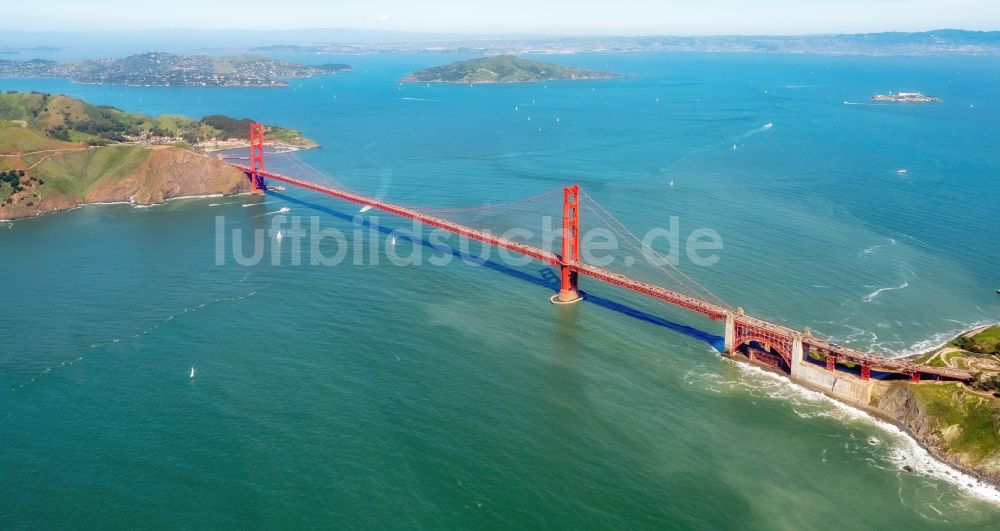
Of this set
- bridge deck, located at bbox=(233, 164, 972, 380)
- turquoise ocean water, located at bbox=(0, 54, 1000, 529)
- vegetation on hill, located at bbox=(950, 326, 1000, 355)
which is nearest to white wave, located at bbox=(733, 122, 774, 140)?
Result: turquoise ocean water, located at bbox=(0, 54, 1000, 529)

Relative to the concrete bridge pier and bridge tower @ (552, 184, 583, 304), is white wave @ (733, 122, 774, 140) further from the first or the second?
the concrete bridge pier

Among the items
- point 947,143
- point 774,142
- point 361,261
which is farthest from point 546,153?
point 947,143

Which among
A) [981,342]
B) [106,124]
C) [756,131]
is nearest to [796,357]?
[981,342]

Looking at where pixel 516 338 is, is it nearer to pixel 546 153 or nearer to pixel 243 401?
pixel 243 401

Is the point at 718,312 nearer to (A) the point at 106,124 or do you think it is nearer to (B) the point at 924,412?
(B) the point at 924,412

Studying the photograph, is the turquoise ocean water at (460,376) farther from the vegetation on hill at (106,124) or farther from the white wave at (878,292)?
the vegetation on hill at (106,124)
